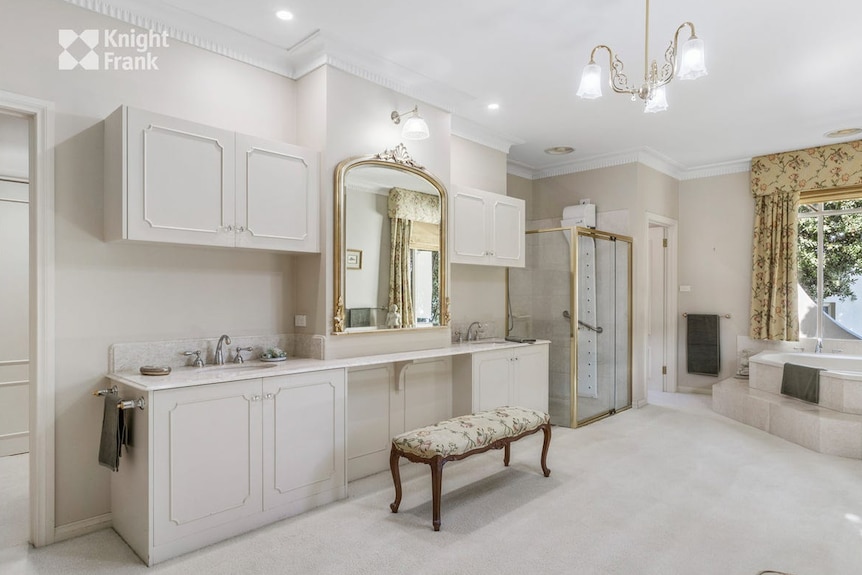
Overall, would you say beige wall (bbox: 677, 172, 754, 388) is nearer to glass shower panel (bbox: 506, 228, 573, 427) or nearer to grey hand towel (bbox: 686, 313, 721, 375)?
grey hand towel (bbox: 686, 313, 721, 375)

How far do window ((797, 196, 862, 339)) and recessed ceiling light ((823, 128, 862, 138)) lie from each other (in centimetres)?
69

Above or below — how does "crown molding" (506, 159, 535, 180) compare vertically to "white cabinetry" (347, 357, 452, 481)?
above

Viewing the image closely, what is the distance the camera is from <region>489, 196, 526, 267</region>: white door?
14.7ft

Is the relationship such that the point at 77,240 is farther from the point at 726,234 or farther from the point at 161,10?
the point at 726,234

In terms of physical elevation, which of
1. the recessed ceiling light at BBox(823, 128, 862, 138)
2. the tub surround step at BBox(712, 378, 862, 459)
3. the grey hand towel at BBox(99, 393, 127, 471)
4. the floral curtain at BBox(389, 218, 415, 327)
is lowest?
the tub surround step at BBox(712, 378, 862, 459)

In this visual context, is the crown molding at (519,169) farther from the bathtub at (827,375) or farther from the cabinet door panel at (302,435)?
the cabinet door panel at (302,435)

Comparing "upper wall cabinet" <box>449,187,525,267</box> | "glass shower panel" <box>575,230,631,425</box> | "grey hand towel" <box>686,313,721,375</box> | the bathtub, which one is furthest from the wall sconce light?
"grey hand towel" <box>686,313,721,375</box>

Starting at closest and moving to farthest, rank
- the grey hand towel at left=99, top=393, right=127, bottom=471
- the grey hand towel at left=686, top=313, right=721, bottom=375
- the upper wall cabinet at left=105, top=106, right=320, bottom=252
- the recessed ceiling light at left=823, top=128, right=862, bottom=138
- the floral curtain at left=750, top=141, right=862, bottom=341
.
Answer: the grey hand towel at left=99, top=393, right=127, bottom=471 < the upper wall cabinet at left=105, top=106, right=320, bottom=252 < the recessed ceiling light at left=823, top=128, right=862, bottom=138 < the floral curtain at left=750, top=141, right=862, bottom=341 < the grey hand towel at left=686, top=313, right=721, bottom=375

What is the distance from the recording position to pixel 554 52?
10.7 feet

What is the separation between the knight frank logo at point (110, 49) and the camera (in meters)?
2.53

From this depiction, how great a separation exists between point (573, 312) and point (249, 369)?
301 centimetres

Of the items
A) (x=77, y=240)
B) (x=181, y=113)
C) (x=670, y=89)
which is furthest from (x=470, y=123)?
(x=77, y=240)

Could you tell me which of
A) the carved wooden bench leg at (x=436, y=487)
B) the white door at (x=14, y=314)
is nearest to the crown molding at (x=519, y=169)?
the carved wooden bench leg at (x=436, y=487)

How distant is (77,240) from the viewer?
2.54 m
